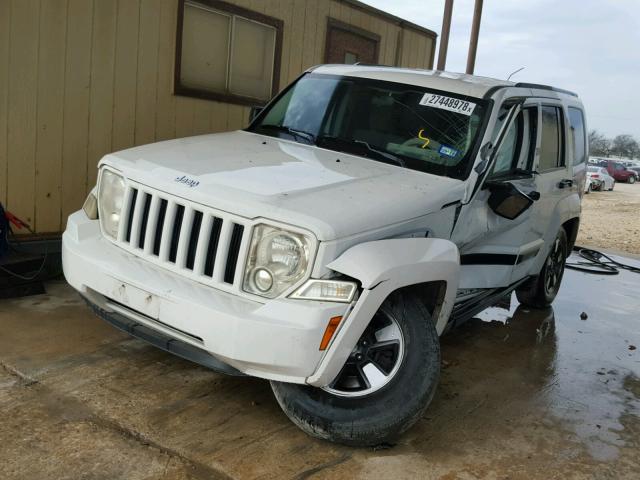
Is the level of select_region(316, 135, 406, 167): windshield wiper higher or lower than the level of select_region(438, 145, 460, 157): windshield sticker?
lower

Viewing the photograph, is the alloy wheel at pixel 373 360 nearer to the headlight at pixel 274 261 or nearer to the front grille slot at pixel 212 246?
the headlight at pixel 274 261

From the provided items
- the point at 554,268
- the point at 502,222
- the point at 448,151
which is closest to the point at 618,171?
the point at 554,268

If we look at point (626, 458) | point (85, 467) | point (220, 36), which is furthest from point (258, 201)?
point (220, 36)

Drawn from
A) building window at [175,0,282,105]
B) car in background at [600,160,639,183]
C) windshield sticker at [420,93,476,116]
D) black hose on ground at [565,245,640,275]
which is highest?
building window at [175,0,282,105]

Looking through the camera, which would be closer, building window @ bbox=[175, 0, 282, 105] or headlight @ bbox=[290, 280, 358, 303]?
headlight @ bbox=[290, 280, 358, 303]

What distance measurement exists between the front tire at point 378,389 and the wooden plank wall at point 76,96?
138 inches

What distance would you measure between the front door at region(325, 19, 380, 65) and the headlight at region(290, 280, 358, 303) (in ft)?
20.2

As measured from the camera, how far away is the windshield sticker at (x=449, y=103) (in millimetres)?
4203

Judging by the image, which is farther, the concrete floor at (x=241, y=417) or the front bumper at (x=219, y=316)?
the concrete floor at (x=241, y=417)

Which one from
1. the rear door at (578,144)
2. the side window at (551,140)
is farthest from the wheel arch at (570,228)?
the side window at (551,140)

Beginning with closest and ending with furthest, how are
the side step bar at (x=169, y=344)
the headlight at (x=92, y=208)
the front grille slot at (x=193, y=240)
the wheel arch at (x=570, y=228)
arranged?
the side step bar at (x=169, y=344) → the front grille slot at (x=193, y=240) → the headlight at (x=92, y=208) → the wheel arch at (x=570, y=228)

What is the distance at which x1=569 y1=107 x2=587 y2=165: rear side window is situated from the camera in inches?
229

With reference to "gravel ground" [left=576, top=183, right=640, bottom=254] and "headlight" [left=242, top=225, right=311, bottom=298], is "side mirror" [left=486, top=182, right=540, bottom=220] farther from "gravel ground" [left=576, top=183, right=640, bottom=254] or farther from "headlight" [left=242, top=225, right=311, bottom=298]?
"gravel ground" [left=576, top=183, right=640, bottom=254]

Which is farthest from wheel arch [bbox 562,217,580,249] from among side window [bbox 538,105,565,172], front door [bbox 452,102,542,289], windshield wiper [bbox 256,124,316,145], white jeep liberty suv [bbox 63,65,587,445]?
windshield wiper [bbox 256,124,316,145]
